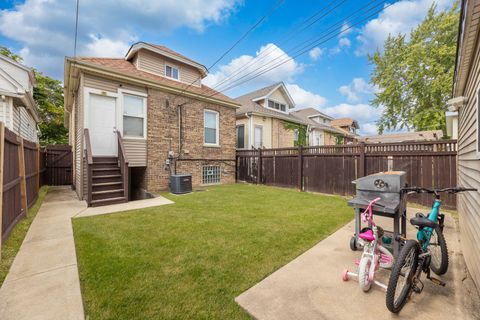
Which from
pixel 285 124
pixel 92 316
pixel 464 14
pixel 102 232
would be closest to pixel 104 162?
pixel 102 232

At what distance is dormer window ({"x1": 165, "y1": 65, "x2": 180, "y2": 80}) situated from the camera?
10.2 metres

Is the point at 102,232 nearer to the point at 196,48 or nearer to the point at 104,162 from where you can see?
the point at 104,162

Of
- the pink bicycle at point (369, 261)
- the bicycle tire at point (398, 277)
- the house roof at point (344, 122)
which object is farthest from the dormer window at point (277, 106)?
the house roof at point (344, 122)

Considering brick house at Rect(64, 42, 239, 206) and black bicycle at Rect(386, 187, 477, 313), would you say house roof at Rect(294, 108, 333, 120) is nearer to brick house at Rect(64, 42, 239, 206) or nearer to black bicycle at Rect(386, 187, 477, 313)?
brick house at Rect(64, 42, 239, 206)

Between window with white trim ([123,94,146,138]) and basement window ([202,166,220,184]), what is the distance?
343 centimetres

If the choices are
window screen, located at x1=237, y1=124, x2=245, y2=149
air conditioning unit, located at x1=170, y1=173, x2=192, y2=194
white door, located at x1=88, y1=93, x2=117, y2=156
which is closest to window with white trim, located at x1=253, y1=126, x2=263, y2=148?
window screen, located at x1=237, y1=124, x2=245, y2=149

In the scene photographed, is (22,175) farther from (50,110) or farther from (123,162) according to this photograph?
(50,110)

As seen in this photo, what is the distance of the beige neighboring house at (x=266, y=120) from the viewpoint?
47.5 feet

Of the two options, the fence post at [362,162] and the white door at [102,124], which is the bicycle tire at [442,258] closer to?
the fence post at [362,162]

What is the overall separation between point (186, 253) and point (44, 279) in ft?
5.45

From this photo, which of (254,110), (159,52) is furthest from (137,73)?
(254,110)

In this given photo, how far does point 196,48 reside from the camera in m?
10.7

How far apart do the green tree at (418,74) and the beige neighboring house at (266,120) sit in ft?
30.0

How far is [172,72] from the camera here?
407 inches
